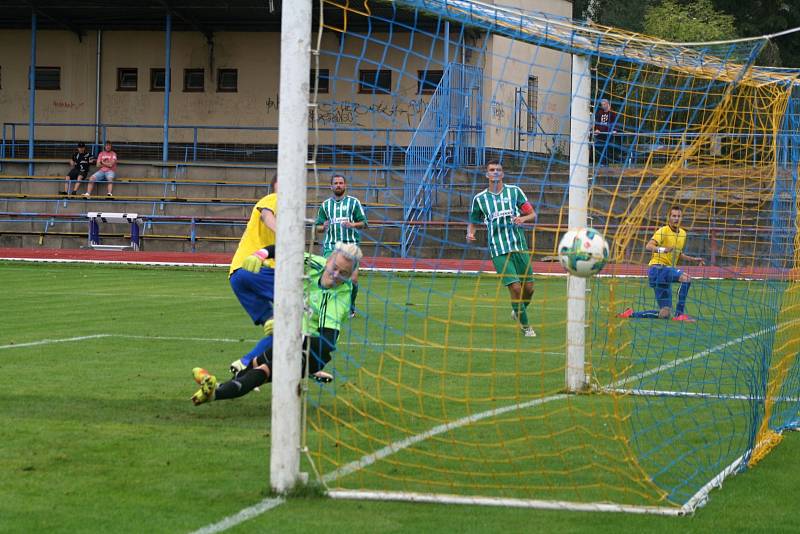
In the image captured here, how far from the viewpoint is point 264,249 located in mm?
8781

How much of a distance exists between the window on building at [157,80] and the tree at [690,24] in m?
16.4

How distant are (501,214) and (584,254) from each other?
7.22 meters

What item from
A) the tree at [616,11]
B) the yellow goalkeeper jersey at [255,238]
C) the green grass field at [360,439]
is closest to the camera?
the green grass field at [360,439]

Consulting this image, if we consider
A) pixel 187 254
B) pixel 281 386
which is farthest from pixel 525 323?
pixel 187 254

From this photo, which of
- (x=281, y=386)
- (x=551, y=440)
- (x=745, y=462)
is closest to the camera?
(x=281, y=386)

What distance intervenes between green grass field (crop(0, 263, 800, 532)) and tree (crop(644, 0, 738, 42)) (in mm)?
30822

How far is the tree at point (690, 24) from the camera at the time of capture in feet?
138

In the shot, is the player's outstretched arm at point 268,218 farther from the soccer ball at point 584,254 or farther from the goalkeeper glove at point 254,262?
the soccer ball at point 584,254

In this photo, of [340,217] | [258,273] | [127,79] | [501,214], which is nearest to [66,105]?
[127,79]

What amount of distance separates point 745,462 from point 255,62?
32.6 metres

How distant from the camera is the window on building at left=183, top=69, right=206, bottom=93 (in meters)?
38.7

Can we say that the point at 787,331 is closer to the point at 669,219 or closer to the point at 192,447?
the point at 192,447

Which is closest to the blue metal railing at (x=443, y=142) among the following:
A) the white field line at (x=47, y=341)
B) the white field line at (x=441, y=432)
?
the white field line at (x=47, y=341)

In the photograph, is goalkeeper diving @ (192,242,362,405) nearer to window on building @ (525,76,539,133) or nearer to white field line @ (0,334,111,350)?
window on building @ (525,76,539,133)
